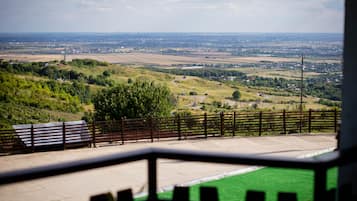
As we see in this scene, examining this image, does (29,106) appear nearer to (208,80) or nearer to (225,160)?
(225,160)

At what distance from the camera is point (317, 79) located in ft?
380

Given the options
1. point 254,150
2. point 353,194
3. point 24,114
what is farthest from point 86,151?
point 24,114

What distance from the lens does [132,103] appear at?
3322 centimetres

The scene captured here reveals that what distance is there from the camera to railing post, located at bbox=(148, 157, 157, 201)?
1.94 meters

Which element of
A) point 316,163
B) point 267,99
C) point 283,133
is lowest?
point 267,99

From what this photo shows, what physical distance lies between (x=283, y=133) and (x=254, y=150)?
4112mm

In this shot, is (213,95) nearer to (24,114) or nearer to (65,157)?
(24,114)

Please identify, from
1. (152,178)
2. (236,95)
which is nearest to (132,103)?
(152,178)

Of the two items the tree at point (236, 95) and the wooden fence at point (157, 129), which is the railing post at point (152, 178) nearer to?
the wooden fence at point (157, 129)

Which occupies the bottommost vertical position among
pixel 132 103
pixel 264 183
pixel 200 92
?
pixel 200 92

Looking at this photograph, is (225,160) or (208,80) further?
(208,80)

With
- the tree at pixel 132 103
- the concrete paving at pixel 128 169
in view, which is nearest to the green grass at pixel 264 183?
the concrete paving at pixel 128 169

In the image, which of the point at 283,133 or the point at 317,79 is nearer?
the point at 283,133

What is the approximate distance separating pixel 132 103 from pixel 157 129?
13567 millimetres
